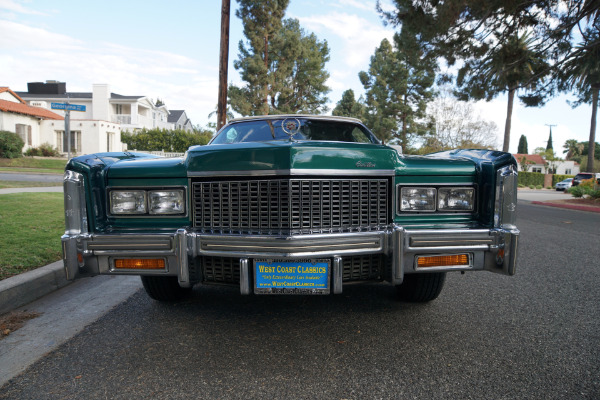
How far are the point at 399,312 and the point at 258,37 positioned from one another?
92.6 feet

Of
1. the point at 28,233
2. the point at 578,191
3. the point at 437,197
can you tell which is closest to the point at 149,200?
the point at 437,197

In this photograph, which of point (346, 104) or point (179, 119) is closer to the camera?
point (346, 104)

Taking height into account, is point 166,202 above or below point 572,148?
below

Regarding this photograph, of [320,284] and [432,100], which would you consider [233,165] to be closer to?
[320,284]

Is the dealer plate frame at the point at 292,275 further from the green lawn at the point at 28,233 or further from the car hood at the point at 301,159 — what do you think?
the green lawn at the point at 28,233

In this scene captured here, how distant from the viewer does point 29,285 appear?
3.72m

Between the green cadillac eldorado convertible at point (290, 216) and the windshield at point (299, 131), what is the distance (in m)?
1.28

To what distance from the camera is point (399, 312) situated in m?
3.40

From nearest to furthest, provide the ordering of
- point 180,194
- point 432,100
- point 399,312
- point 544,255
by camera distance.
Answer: point 180,194, point 399,312, point 544,255, point 432,100

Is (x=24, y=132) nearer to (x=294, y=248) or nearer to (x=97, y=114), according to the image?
(x=97, y=114)

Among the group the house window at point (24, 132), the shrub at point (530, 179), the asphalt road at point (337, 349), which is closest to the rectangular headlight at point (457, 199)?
the asphalt road at point (337, 349)

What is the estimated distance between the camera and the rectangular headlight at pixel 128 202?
2.90 metres

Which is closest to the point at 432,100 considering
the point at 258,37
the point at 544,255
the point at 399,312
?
the point at 258,37

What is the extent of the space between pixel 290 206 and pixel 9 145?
91.0 ft
